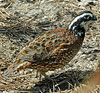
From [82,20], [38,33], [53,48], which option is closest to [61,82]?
Result: [53,48]

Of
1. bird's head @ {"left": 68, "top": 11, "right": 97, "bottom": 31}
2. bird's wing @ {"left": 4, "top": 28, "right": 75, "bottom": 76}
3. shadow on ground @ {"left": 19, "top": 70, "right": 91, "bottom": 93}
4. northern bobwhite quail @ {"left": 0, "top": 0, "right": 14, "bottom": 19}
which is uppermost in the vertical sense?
northern bobwhite quail @ {"left": 0, "top": 0, "right": 14, "bottom": 19}

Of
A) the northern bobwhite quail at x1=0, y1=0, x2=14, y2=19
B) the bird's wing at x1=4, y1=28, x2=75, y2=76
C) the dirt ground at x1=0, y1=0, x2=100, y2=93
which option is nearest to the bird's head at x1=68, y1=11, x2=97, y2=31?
the bird's wing at x1=4, y1=28, x2=75, y2=76

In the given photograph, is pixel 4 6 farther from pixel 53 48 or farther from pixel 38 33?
pixel 53 48

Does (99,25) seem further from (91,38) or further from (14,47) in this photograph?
(14,47)

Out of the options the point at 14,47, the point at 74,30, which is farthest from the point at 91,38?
the point at 14,47

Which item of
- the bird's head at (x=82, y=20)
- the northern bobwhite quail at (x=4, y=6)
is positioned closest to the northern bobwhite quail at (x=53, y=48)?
the bird's head at (x=82, y=20)

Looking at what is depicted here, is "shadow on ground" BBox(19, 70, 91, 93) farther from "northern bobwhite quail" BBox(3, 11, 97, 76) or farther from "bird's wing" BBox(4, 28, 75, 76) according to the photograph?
"bird's wing" BBox(4, 28, 75, 76)
